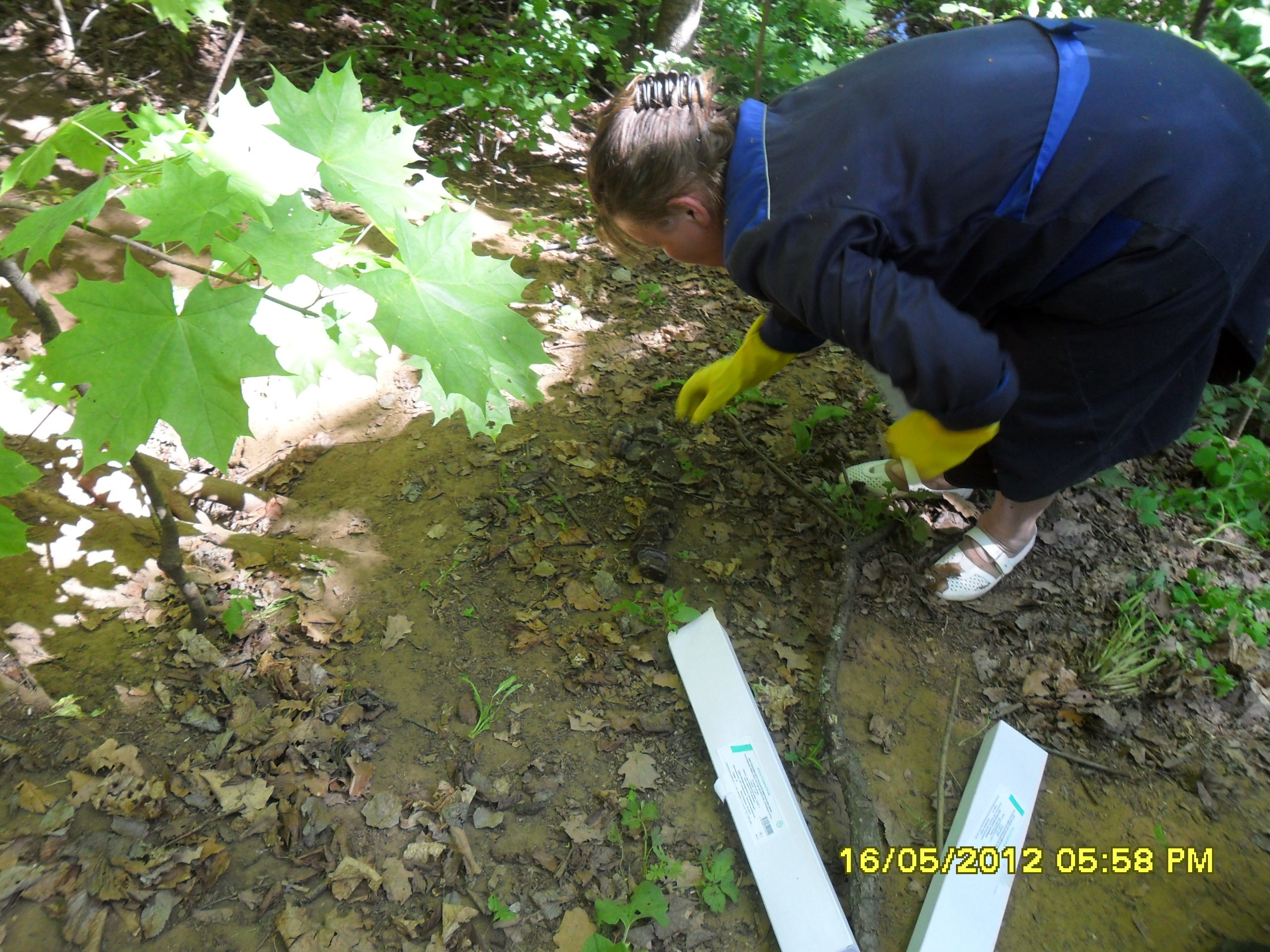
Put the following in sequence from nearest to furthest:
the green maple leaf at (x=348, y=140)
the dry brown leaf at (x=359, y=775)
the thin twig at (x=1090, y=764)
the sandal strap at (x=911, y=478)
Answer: the green maple leaf at (x=348, y=140)
the dry brown leaf at (x=359, y=775)
the thin twig at (x=1090, y=764)
the sandal strap at (x=911, y=478)

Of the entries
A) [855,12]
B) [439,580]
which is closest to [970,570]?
[439,580]

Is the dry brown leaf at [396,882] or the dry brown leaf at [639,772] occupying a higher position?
the dry brown leaf at [639,772]

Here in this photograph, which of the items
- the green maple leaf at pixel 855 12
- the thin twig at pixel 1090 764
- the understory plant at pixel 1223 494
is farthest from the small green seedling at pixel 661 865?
the green maple leaf at pixel 855 12

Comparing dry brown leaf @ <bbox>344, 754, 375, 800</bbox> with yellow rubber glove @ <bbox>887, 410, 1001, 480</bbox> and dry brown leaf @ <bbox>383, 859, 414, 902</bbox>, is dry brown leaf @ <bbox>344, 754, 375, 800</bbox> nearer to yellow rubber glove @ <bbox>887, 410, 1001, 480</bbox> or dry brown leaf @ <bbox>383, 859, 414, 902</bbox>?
dry brown leaf @ <bbox>383, 859, 414, 902</bbox>

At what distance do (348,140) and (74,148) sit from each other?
63 centimetres

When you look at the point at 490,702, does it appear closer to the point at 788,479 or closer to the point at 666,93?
the point at 788,479

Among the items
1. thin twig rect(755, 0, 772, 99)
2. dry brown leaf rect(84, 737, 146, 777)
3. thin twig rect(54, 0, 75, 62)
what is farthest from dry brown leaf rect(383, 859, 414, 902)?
thin twig rect(54, 0, 75, 62)

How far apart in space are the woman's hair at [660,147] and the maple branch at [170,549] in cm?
139

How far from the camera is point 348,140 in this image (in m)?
1.82

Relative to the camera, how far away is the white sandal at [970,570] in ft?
8.47

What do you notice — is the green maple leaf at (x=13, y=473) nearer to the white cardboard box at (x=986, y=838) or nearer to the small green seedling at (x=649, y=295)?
the white cardboard box at (x=986, y=838)

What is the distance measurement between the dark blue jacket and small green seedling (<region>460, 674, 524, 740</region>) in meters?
1.38

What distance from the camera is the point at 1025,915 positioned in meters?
1.99

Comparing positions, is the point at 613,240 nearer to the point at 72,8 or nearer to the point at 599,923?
the point at 599,923
